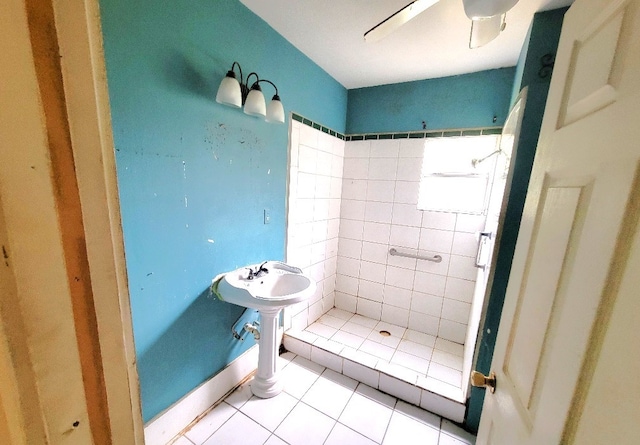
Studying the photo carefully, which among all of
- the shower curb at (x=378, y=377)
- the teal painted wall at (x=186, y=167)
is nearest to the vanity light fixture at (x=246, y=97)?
the teal painted wall at (x=186, y=167)

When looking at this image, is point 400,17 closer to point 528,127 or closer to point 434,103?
point 528,127

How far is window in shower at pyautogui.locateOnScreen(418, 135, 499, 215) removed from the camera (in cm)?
194

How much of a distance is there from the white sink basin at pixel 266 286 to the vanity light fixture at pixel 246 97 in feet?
3.02

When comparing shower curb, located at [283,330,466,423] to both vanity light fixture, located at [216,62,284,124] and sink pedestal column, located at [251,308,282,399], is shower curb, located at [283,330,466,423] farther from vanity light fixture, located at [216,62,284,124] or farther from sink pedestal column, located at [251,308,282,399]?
vanity light fixture, located at [216,62,284,124]

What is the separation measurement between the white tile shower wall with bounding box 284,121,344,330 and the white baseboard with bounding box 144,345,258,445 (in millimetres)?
436

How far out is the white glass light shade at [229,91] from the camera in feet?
3.80

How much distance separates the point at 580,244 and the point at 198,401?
1797 millimetres

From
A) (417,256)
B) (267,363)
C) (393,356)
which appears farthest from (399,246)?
(267,363)

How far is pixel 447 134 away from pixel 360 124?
0.76m

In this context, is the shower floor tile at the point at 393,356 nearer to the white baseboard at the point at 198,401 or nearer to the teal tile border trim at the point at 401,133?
the white baseboard at the point at 198,401

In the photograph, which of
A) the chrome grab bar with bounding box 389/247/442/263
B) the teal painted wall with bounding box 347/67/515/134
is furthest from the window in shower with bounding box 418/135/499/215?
the chrome grab bar with bounding box 389/247/442/263

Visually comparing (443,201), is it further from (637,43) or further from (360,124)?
(637,43)

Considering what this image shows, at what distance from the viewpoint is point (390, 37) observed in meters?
1.48

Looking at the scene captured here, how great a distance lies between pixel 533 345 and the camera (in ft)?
1.80
